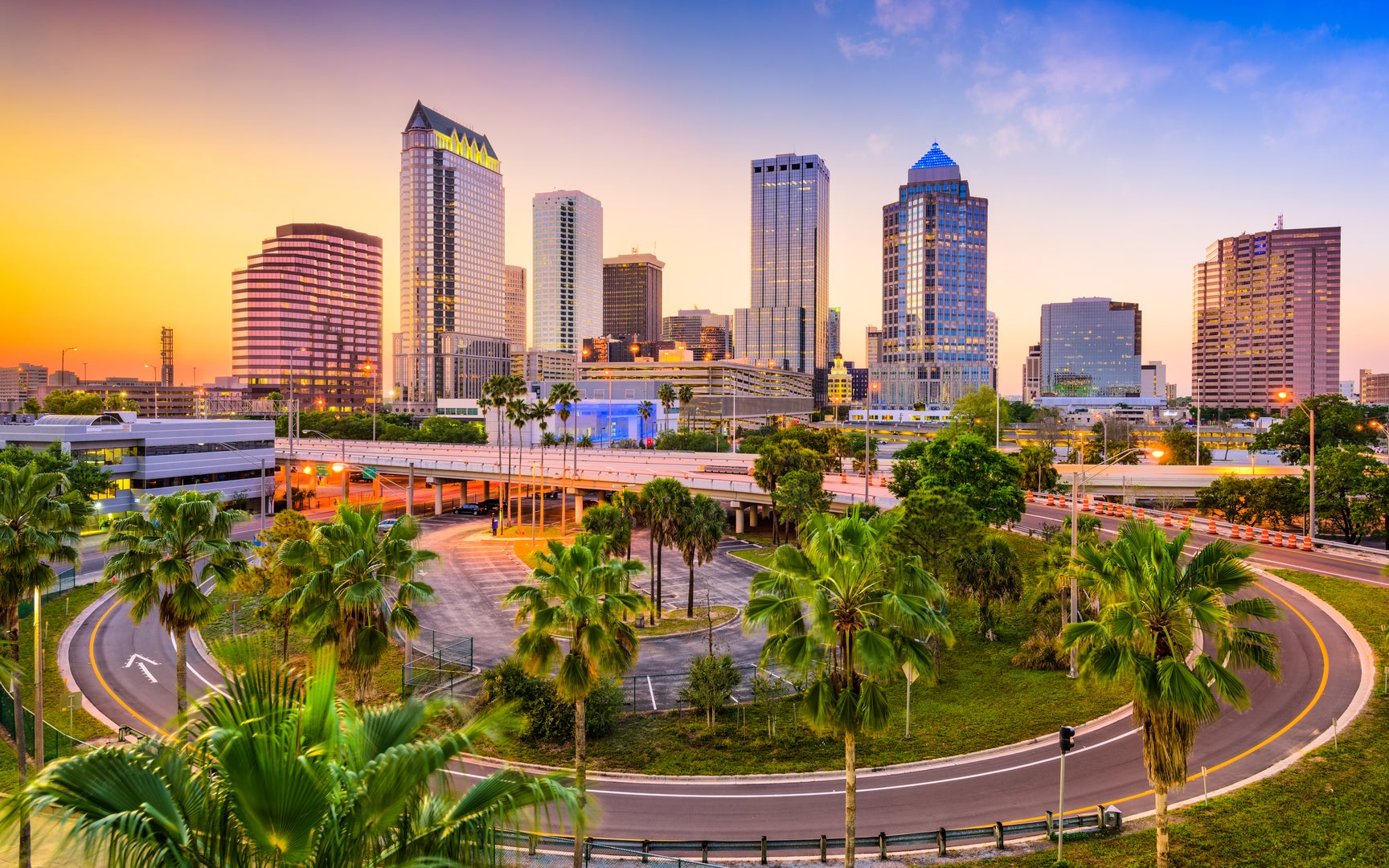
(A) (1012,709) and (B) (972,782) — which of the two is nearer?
(B) (972,782)

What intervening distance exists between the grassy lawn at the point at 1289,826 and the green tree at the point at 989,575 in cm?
1490

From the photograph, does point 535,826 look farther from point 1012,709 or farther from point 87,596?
Result: point 87,596

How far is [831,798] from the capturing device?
72.8 ft

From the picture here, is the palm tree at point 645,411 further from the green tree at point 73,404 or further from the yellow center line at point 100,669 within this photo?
the yellow center line at point 100,669

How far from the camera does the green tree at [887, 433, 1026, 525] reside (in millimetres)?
50500

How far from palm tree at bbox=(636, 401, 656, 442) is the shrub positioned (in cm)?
12380

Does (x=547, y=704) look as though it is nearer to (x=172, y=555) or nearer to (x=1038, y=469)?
(x=172, y=555)

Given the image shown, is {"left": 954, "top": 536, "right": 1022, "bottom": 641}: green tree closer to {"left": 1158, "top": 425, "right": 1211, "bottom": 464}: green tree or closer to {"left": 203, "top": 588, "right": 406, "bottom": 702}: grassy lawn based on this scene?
{"left": 203, "top": 588, "right": 406, "bottom": 702}: grassy lawn

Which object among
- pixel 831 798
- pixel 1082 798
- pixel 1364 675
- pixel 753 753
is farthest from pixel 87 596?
pixel 1364 675

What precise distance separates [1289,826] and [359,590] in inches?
965

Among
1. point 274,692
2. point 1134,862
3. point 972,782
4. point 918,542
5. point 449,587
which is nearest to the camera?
point 274,692

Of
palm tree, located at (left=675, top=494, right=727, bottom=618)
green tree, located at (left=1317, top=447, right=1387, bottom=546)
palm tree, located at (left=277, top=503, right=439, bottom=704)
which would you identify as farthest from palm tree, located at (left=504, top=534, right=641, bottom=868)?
green tree, located at (left=1317, top=447, right=1387, bottom=546)

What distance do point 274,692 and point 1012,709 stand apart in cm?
2807

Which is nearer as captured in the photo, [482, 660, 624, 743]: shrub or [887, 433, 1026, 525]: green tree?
[482, 660, 624, 743]: shrub
